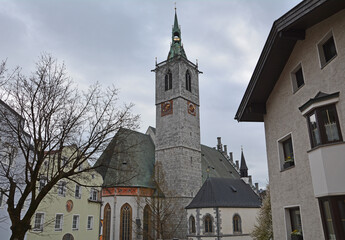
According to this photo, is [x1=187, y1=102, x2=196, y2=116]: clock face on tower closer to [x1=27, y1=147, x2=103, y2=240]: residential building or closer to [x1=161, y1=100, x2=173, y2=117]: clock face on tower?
[x1=161, y1=100, x2=173, y2=117]: clock face on tower

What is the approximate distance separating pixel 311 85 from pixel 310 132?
1361 mm

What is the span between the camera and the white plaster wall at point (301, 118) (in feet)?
23.4

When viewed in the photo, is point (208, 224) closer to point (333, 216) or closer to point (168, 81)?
point (168, 81)

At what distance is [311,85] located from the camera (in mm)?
7965

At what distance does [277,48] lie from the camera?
9086 mm

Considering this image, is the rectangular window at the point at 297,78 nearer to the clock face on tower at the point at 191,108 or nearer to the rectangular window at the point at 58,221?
the rectangular window at the point at 58,221

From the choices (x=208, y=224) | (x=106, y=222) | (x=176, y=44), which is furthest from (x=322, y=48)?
(x=176, y=44)

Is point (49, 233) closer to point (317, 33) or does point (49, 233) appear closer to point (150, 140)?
point (317, 33)

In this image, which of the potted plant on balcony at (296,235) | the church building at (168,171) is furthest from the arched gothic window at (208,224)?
the potted plant on balcony at (296,235)

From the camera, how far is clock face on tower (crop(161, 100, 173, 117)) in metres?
39.9

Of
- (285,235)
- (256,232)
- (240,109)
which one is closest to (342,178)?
(285,235)

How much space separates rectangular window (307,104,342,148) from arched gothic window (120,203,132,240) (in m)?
29.2

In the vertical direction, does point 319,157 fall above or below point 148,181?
below

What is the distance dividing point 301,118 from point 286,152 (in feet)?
6.03
